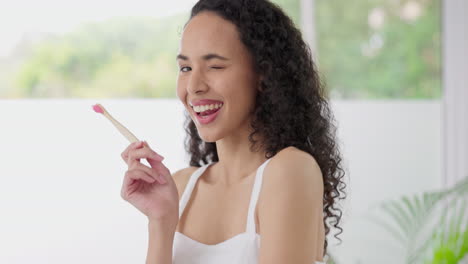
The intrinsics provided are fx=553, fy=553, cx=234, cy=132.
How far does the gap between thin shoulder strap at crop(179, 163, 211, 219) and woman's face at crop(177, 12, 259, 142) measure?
215mm

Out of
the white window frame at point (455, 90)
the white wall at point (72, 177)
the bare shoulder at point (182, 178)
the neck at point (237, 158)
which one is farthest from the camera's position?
the white window frame at point (455, 90)

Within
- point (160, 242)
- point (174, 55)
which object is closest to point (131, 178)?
point (160, 242)

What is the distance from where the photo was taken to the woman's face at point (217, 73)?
→ 1.14 metres

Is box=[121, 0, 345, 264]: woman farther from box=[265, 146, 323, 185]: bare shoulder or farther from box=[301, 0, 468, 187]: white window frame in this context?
box=[301, 0, 468, 187]: white window frame

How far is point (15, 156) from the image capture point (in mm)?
1510

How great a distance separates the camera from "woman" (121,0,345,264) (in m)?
1.06

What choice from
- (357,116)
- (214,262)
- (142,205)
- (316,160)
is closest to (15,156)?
(142,205)

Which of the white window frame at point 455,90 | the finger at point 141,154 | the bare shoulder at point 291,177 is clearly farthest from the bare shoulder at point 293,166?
the white window frame at point 455,90

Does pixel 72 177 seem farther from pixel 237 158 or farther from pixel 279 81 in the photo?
pixel 279 81

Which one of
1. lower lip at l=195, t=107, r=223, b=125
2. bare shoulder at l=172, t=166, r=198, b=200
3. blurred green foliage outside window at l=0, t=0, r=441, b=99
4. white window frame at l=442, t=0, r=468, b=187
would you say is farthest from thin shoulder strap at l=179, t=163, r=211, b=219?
white window frame at l=442, t=0, r=468, b=187

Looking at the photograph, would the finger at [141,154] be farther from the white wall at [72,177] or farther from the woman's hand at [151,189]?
the white wall at [72,177]

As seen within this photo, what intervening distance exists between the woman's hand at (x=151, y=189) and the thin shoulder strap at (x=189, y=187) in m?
0.14

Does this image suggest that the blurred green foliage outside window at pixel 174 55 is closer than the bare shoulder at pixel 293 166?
No

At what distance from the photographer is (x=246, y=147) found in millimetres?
1242
